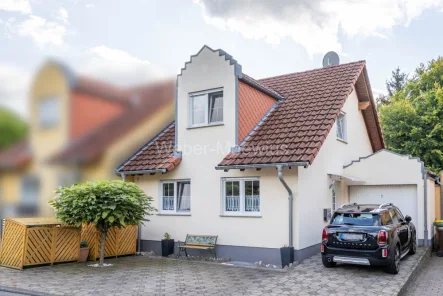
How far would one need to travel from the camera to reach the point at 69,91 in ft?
20.5

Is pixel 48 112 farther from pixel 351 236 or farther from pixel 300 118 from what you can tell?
pixel 300 118

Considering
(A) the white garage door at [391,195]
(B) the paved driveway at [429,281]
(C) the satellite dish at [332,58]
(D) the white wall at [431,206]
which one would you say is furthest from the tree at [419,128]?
(B) the paved driveway at [429,281]

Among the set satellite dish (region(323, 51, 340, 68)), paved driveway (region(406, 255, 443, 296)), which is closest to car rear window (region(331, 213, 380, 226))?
paved driveway (region(406, 255, 443, 296))

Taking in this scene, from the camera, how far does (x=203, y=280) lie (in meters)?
9.70

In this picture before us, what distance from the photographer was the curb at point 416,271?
Result: 29.0 feet

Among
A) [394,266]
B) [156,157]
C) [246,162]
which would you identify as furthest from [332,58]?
[394,266]

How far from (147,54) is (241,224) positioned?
613cm

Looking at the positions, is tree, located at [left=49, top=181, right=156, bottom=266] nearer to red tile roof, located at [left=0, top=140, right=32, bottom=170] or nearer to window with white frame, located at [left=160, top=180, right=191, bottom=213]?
window with white frame, located at [left=160, top=180, right=191, bottom=213]

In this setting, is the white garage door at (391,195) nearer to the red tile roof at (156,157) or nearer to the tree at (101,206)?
the red tile roof at (156,157)

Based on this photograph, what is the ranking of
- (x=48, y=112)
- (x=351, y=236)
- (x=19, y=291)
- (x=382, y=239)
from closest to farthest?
(x=48, y=112), (x=19, y=291), (x=382, y=239), (x=351, y=236)

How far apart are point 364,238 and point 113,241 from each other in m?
7.58

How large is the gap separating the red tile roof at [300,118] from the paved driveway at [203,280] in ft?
9.62

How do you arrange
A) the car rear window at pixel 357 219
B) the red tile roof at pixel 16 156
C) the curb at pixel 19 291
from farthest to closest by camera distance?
the car rear window at pixel 357 219 < the curb at pixel 19 291 < the red tile roof at pixel 16 156

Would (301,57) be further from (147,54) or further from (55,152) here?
(55,152)
